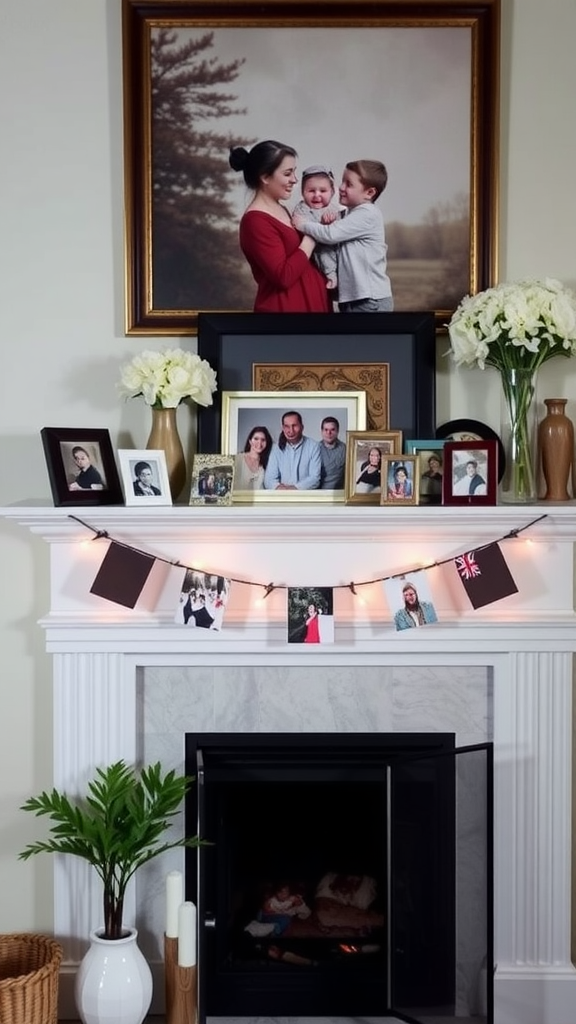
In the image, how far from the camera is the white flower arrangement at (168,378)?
8.41 ft

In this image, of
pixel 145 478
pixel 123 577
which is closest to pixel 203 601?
pixel 123 577

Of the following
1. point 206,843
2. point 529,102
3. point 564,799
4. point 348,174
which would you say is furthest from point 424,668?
point 529,102

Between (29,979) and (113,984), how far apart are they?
0.63ft

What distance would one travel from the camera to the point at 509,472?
9.01 ft

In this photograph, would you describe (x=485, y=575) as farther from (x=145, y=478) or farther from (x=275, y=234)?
(x=275, y=234)

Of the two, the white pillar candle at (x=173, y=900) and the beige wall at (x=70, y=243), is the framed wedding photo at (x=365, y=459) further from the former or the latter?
the white pillar candle at (x=173, y=900)

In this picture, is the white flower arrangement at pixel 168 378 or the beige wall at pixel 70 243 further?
the beige wall at pixel 70 243

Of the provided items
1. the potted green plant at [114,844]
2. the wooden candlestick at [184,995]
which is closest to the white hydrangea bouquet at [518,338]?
the potted green plant at [114,844]

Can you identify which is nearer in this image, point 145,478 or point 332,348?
point 145,478

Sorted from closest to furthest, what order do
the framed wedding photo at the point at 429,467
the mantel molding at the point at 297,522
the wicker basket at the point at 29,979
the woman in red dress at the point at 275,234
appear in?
the wicker basket at the point at 29,979 → the mantel molding at the point at 297,522 → the framed wedding photo at the point at 429,467 → the woman in red dress at the point at 275,234

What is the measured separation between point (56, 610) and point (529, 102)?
1.72 metres

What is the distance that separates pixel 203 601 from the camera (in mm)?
2570

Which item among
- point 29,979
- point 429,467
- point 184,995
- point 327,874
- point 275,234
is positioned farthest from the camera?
point 327,874

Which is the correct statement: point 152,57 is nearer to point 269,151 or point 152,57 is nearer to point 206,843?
point 269,151
